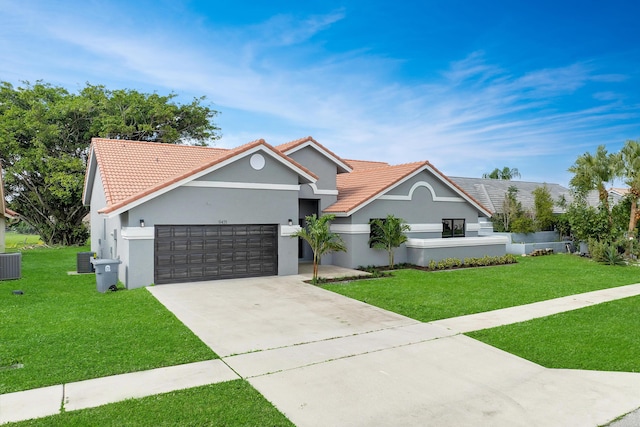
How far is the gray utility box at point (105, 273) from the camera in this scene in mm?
12703

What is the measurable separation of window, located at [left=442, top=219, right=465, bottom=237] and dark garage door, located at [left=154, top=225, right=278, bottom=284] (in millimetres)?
10125

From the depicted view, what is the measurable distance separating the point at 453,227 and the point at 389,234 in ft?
18.5

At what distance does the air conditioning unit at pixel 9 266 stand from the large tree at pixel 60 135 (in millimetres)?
16908

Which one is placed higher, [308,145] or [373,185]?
[308,145]

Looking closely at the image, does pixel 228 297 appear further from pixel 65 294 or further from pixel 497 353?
pixel 497 353

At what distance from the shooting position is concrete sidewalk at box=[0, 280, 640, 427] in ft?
17.5

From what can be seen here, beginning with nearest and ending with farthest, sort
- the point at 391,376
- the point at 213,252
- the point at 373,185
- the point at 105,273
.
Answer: the point at 391,376 < the point at 105,273 < the point at 213,252 < the point at 373,185

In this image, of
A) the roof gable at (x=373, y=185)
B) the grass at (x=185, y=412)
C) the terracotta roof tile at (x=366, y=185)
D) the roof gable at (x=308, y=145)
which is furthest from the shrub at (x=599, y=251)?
the grass at (x=185, y=412)

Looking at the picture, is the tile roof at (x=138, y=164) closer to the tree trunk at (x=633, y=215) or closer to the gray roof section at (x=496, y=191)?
the gray roof section at (x=496, y=191)

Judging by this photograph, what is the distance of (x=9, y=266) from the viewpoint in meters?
15.3

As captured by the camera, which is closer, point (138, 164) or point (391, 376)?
point (391, 376)

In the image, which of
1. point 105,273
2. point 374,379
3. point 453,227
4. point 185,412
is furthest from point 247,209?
point 453,227

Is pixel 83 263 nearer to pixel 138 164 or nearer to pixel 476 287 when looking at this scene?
pixel 138 164

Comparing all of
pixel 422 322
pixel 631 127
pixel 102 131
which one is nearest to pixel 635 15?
pixel 631 127
